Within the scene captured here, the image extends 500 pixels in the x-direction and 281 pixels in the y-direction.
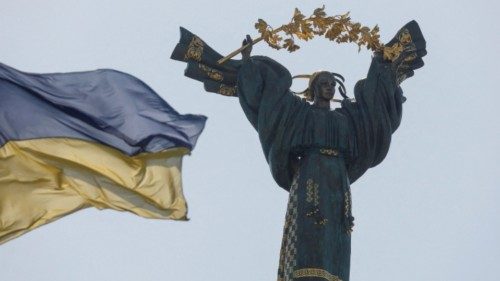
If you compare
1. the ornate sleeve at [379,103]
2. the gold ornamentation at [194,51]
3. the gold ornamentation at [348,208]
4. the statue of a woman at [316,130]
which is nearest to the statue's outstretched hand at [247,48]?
the statue of a woman at [316,130]

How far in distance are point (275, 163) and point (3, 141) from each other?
411cm

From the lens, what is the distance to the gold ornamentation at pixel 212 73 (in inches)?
976

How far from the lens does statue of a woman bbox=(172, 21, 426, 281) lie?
75.5ft

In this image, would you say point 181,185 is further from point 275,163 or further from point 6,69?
point 6,69

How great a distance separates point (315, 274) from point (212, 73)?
3.83 m

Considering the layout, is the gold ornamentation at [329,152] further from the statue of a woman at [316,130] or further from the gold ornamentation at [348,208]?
the gold ornamentation at [348,208]

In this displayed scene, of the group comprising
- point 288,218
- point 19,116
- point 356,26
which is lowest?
point 288,218

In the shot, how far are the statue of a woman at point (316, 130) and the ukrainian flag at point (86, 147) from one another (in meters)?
1.00

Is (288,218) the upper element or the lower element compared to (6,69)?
lower

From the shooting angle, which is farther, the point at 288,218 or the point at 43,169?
the point at 43,169

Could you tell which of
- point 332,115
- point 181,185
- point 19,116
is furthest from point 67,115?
point 332,115

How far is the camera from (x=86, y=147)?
82.7ft

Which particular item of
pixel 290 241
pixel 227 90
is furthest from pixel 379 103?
pixel 290 241

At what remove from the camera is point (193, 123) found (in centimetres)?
2497
